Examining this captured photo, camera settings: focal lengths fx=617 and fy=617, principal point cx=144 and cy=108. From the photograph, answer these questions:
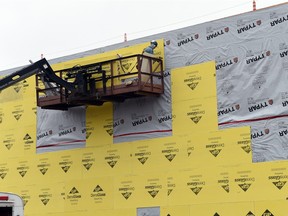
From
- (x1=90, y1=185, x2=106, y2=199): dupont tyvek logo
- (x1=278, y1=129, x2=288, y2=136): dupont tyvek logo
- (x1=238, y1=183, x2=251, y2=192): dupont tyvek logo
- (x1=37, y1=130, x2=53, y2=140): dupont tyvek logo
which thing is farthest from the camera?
(x1=37, y1=130, x2=53, y2=140): dupont tyvek logo

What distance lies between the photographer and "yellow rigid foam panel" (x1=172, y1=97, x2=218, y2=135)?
19.7 metres

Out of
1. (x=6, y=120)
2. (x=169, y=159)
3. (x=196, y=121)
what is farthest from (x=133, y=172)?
(x=6, y=120)

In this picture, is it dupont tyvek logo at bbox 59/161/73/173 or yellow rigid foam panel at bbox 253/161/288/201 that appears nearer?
yellow rigid foam panel at bbox 253/161/288/201

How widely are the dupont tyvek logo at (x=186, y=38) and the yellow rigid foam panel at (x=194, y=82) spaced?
866 mm

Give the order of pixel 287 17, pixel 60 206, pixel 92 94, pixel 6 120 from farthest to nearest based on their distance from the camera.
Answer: pixel 6 120 < pixel 60 206 < pixel 92 94 < pixel 287 17

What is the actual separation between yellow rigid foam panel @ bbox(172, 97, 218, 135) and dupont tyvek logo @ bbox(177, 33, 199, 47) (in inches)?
80.7

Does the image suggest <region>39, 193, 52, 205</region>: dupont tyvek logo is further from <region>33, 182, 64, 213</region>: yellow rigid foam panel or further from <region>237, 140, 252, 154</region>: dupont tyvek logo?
<region>237, 140, 252, 154</region>: dupont tyvek logo

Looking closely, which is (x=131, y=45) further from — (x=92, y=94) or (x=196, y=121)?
(x=196, y=121)

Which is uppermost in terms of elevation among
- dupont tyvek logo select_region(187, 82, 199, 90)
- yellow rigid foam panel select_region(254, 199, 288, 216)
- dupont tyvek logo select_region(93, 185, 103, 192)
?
dupont tyvek logo select_region(187, 82, 199, 90)

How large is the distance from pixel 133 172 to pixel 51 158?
13.3ft

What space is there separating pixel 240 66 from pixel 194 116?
223cm

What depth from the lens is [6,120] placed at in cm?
2545

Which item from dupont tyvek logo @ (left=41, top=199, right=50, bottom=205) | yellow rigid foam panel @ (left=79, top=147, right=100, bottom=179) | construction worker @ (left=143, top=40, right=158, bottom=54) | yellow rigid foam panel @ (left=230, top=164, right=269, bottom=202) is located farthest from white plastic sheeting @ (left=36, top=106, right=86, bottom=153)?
yellow rigid foam panel @ (left=230, top=164, right=269, bottom=202)

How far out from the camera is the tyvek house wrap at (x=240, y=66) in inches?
730
